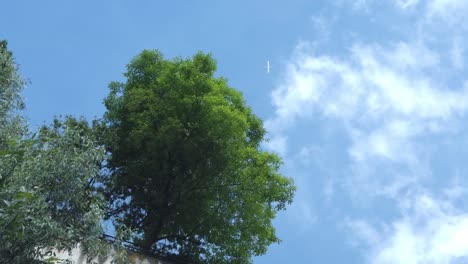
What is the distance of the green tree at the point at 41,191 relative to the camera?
13.1 meters

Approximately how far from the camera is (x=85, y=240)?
14930mm

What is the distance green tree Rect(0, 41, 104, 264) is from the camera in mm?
13062

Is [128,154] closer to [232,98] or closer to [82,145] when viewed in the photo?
[232,98]

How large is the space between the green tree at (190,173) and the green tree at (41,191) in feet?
26.9

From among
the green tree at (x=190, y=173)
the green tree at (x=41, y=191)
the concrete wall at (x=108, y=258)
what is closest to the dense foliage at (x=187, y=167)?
the green tree at (x=190, y=173)

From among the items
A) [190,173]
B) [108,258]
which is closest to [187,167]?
[190,173]

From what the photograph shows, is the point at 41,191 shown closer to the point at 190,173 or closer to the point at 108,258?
the point at 108,258

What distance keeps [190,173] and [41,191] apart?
10.9m

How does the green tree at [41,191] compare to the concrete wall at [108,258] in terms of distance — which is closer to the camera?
the green tree at [41,191]

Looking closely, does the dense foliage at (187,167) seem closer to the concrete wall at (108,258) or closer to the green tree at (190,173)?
the green tree at (190,173)

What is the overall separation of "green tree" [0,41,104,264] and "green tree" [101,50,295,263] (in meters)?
8.21

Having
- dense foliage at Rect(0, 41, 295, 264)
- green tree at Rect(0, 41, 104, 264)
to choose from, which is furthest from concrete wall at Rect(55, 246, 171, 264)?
green tree at Rect(0, 41, 104, 264)

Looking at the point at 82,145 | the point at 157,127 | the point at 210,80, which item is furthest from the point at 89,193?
the point at 210,80

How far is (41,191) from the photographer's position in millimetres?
14539
